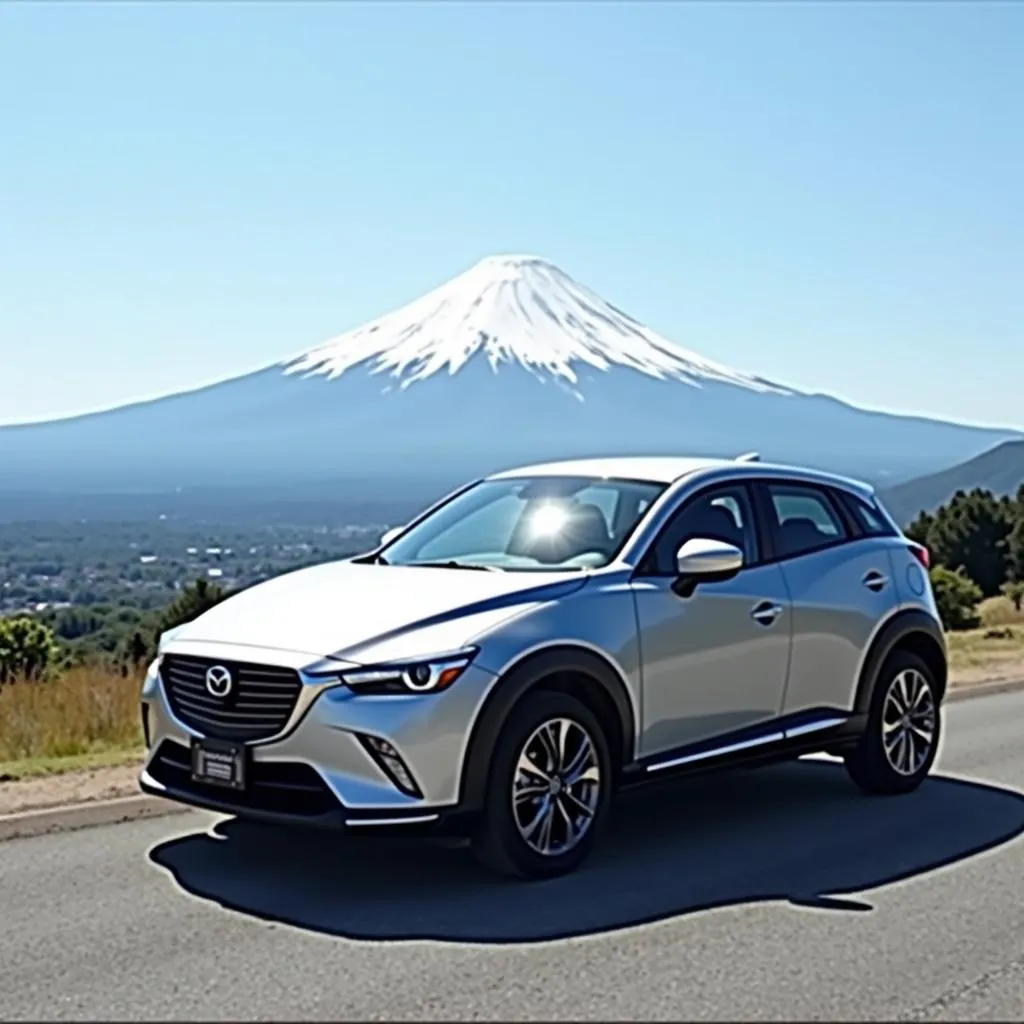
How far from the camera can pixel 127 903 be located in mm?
6512

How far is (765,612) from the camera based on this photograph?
789 centimetres

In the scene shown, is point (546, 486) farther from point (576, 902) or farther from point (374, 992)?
point (374, 992)

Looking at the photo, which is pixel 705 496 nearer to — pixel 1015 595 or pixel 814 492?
pixel 814 492

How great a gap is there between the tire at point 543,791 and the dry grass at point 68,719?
4060 millimetres

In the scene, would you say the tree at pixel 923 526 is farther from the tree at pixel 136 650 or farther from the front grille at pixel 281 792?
the front grille at pixel 281 792

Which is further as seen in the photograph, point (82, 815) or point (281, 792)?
point (82, 815)

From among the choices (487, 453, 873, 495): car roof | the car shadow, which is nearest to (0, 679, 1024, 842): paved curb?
the car shadow

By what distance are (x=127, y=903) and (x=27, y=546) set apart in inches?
3569

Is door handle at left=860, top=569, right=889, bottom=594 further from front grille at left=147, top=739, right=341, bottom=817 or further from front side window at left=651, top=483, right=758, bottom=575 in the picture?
front grille at left=147, top=739, right=341, bottom=817

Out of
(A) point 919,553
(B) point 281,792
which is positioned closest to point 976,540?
(A) point 919,553

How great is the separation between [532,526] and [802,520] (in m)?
1.50

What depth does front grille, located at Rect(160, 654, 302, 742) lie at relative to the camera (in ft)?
21.3

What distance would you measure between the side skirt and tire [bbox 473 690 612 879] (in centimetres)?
27

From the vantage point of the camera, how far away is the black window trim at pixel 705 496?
24.5 feet
